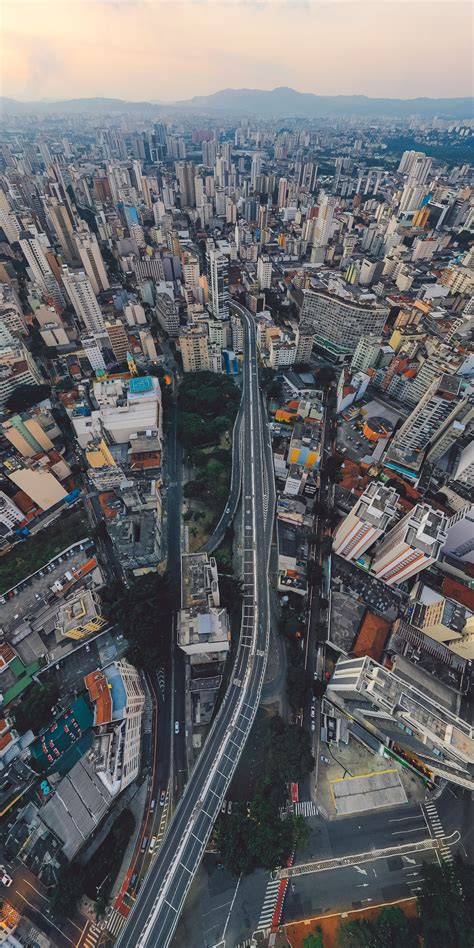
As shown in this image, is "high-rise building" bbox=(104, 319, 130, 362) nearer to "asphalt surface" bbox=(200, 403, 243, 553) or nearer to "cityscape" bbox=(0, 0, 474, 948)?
"cityscape" bbox=(0, 0, 474, 948)

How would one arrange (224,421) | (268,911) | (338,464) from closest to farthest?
(268,911) < (338,464) < (224,421)

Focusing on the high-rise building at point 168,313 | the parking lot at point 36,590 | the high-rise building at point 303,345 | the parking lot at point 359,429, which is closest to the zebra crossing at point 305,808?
the parking lot at point 36,590

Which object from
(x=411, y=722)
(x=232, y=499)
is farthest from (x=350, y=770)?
(x=232, y=499)

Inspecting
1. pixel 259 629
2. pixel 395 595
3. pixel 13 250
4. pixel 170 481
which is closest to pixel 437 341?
pixel 395 595

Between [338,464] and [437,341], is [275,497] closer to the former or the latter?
[338,464]

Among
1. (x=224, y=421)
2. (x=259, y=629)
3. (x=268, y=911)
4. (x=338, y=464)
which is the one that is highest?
(x=224, y=421)

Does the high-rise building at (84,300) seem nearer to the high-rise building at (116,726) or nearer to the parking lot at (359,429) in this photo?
the parking lot at (359,429)
